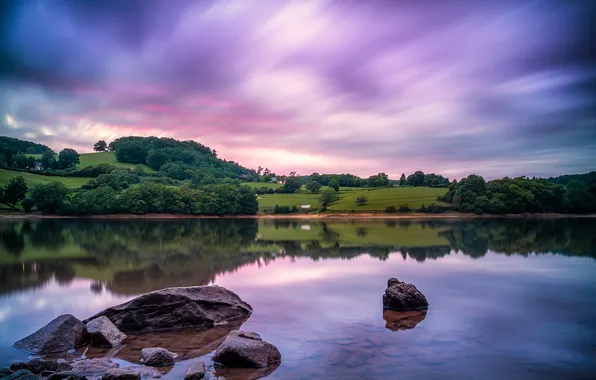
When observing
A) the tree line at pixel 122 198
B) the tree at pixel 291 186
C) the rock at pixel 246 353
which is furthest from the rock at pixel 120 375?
the tree at pixel 291 186

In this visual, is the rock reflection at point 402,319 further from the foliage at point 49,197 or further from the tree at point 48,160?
the tree at point 48,160

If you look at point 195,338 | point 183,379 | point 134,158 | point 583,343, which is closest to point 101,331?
point 195,338

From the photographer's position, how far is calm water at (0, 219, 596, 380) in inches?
508

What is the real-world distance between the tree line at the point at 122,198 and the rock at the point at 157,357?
355ft

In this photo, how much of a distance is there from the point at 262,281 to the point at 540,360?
55.4 feet

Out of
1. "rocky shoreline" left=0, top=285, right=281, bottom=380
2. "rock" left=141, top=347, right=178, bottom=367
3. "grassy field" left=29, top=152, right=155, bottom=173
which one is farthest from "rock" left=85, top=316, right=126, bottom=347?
"grassy field" left=29, top=152, right=155, bottom=173

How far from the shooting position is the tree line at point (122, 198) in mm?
106750

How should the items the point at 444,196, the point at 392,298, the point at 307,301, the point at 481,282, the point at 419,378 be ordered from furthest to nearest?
the point at 444,196 < the point at 481,282 < the point at 307,301 < the point at 392,298 < the point at 419,378

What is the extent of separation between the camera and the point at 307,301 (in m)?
20.9

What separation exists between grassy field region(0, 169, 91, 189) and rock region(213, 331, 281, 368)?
12134 cm

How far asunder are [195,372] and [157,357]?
1913 mm

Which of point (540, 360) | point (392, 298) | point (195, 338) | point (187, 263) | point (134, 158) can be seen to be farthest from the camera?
point (134, 158)

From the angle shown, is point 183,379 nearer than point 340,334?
Yes

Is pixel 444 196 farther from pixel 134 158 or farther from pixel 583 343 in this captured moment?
pixel 134 158
